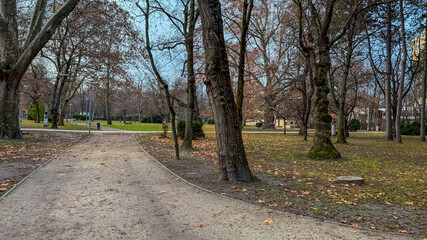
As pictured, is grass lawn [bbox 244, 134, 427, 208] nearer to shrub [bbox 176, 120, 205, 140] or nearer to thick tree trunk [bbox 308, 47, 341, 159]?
thick tree trunk [bbox 308, 47, 341, 159]

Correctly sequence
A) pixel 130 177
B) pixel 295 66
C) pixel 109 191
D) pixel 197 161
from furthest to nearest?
pixel 295 66 < pixel 197 161 < pixel 130 177 < pixel 109 191

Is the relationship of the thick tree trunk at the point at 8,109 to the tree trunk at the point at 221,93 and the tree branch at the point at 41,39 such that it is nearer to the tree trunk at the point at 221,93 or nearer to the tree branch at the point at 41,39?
the tree branch at the point at 41,39

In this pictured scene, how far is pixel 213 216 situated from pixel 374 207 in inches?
113

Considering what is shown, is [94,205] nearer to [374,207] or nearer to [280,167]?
[374,207]

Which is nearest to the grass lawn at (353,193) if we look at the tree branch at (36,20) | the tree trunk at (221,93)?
the tree trunk at (221,93)

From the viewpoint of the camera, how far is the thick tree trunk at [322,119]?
404 inches

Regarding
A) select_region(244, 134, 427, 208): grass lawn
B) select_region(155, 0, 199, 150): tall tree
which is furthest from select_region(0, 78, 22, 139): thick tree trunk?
select_region(244, 134, 427, 208): grass lawn

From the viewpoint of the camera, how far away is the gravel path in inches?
135

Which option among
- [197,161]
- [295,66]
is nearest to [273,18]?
[295,66]

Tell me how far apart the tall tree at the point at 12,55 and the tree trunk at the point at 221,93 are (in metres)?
9.77

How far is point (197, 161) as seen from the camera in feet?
31.1

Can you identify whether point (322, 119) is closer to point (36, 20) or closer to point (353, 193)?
point (353, 193)

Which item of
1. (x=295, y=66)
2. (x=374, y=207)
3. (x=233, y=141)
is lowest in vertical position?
(x=374, y=207)

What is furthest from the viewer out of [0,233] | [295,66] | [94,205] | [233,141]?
[295,66]
